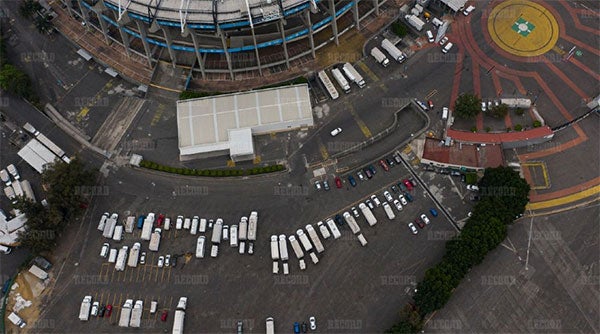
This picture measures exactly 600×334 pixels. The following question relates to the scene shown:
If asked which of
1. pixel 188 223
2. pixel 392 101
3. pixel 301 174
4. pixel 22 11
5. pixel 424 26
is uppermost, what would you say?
pixel 22 11

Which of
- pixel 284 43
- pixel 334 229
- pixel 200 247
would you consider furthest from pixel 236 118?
pixel 334 229

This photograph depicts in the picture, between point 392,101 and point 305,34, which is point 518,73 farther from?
point 305,34

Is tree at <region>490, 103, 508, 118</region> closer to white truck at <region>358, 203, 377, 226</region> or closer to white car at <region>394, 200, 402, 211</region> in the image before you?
white car at <region>394, 200, 402, 211</region>

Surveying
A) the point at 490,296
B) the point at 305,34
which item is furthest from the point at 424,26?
the point at 490,296

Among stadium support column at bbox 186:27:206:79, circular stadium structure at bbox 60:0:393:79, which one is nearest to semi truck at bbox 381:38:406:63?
circular stadium structure at bbox 60:0:393:79

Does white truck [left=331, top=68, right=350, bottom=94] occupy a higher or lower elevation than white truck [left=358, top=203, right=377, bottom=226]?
higher

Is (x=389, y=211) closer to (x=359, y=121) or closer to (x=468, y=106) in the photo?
(x=359, y=121)
